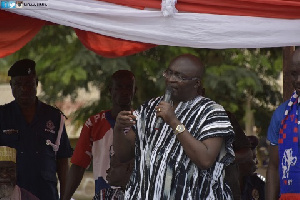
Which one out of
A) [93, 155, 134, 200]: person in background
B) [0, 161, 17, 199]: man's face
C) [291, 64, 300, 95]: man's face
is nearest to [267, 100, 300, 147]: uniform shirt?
[291, 64, 300, 95]: man's face

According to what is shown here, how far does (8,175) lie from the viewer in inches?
255

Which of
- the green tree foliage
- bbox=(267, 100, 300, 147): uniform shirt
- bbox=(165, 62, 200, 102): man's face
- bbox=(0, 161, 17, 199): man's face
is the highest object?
the green tree foliage

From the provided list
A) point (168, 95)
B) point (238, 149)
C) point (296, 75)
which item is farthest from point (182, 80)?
point (238, 149)

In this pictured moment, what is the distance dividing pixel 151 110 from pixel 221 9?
0.78 m

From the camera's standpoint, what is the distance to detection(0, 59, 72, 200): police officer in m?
7.30

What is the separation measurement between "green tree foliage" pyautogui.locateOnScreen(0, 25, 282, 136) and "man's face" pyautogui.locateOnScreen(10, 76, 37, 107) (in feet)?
8.76

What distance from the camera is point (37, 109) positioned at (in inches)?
295

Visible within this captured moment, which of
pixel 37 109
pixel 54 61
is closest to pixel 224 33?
pixel 37 109

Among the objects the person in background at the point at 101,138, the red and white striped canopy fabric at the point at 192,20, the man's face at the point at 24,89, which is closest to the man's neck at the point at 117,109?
the person in background at the point at 101,138

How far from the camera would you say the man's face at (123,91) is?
713 centimetres

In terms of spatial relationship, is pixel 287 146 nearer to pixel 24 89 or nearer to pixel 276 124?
pixel 276 124

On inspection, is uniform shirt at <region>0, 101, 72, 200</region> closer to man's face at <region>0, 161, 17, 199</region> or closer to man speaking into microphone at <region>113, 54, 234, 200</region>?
man's face at <region>0, 161, 17, 199</region>

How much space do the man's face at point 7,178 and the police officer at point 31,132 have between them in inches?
30.2

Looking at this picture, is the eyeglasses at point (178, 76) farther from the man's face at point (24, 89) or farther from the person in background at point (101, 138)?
the man's face at point (24, 89)
